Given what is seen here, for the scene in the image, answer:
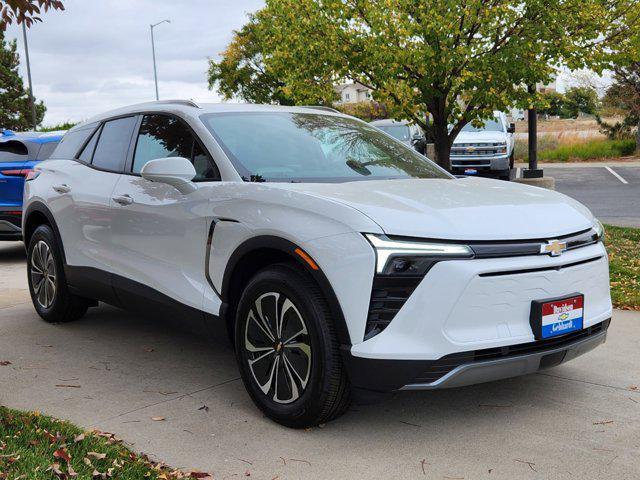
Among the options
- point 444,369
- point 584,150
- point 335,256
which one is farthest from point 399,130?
point 444,369

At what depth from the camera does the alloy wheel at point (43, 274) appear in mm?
6387

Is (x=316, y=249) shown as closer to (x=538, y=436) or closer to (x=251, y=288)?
(x=251, y=288)

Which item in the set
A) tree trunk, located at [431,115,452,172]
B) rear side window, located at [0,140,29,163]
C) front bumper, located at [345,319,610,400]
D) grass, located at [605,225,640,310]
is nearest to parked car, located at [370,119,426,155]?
tree trunk, located at [431,115,452,172]

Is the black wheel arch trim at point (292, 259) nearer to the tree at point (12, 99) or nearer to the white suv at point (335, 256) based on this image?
the white suv at point (335, 256)

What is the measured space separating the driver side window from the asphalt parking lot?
858 centimetres

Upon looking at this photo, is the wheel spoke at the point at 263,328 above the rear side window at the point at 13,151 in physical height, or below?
below

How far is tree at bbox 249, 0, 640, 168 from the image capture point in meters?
10.0

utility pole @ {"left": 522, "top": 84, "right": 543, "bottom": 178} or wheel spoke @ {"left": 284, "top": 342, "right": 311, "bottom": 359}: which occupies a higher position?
utility pole @ {"left": 522, "top": 84, "right": 543, "bottom": 178}

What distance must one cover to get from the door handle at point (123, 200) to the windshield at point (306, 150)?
797 mm

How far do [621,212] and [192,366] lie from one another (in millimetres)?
10548

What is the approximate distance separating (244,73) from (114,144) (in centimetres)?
4463

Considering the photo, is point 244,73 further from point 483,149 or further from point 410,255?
point 410,255

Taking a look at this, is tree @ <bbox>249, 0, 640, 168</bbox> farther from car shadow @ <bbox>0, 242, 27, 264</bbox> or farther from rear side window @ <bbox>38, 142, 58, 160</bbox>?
car shadow @ <bbox>0, 242, 27, 264</bbox>

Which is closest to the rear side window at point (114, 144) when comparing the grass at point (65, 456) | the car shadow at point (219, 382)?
the car shadow at point (219, 382)
